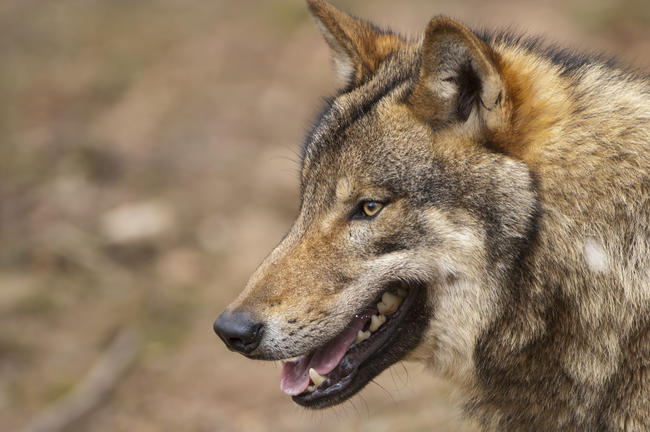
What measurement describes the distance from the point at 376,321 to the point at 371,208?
1.75ft

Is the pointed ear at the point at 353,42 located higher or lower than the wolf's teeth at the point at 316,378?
higher

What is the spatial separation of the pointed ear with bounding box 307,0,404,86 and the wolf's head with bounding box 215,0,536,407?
41 cm

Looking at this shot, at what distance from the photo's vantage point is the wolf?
10.8 feet

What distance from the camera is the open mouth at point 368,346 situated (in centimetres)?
353

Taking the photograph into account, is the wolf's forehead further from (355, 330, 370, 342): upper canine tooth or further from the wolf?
(355, 330, 370, 342): upper canine tooth

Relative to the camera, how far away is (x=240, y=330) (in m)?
3.36

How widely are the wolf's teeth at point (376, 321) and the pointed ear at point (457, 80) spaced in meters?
0.95

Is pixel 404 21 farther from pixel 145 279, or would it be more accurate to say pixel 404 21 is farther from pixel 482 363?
pixel 482 363

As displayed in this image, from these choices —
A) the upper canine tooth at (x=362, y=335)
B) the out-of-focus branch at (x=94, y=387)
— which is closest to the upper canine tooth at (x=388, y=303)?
the upper canine tooth at (x=362, y=335)

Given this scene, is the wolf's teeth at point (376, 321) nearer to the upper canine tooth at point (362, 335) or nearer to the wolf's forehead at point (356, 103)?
the upper canine tooth at point (362, 335)

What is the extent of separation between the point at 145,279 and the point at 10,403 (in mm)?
2152

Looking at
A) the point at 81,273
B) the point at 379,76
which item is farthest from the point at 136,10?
the point at 379,76

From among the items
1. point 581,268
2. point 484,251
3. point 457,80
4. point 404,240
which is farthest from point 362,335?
point 457,80

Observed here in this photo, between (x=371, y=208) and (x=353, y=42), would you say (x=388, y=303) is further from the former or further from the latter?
(x=353, y=42)
